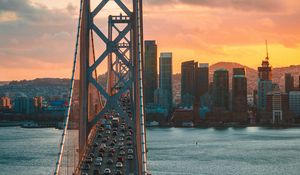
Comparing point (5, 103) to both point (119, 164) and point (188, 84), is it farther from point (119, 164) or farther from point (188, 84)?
point (119, 164)

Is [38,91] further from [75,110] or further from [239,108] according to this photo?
[75,110]

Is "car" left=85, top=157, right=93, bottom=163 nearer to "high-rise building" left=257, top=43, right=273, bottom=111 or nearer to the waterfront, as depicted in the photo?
the waterfront

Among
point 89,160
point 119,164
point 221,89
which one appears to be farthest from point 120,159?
point 221,89

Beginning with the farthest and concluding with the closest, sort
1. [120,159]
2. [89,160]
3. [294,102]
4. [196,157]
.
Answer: [294,102], [196,157], [120,159], [89,160]

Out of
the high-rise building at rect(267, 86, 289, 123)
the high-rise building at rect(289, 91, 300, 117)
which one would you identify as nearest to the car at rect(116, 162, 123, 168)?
the high-rise building at rect(267, 86, 289, 123)

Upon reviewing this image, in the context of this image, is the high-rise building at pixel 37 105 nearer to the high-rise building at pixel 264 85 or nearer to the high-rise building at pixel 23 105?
the high-rise building at pixel 23 105

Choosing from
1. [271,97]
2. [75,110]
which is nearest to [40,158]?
[75,110]
